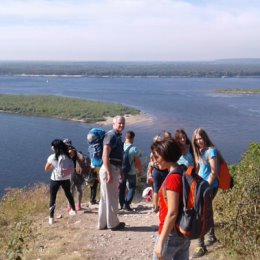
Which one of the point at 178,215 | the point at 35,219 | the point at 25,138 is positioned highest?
the point at 178,215


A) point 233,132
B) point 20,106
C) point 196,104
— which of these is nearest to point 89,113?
point 20,106

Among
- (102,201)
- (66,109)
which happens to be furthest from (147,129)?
(102,201)

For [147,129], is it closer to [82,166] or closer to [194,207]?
[82,166]

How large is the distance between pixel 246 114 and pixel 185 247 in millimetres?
45030

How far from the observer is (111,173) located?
16.0ft

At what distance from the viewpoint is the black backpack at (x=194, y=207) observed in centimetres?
268

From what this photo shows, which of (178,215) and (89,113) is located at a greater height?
(178,215)

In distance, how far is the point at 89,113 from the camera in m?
50.0

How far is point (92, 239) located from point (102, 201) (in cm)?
43

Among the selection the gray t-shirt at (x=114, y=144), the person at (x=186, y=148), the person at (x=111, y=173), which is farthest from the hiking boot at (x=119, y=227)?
the person at (x=186, y=148)

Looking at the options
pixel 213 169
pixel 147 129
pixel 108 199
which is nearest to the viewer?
pixel 213 169

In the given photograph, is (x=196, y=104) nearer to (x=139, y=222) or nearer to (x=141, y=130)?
(x=141, y=130)

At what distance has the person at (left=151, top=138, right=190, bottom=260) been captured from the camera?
8.88 feet

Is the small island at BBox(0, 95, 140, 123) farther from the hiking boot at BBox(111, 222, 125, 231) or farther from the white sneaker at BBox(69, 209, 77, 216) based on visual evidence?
the hiking boot at BBox(111, 222, 125, 231)
